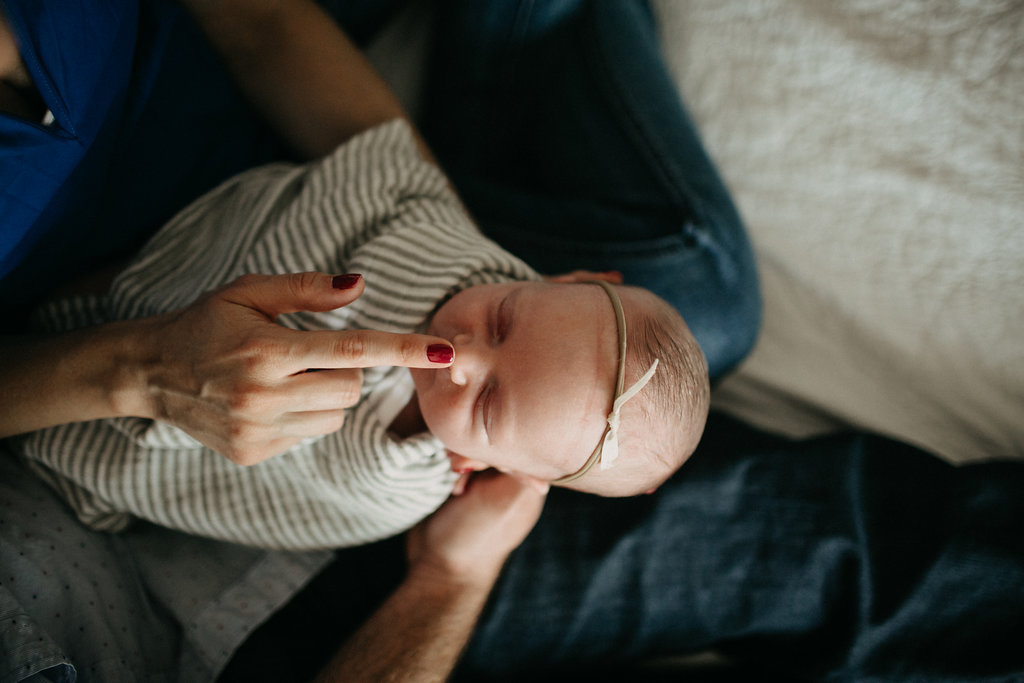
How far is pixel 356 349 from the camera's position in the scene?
31.8 inches

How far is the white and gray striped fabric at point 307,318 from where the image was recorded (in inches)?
43.2

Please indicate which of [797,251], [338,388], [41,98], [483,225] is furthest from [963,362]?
[41,98]

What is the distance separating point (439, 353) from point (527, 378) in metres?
0.17

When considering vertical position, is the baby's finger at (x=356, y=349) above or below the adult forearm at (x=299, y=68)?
below

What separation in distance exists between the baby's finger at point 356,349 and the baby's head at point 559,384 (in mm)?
138

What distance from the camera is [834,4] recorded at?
4.63ft

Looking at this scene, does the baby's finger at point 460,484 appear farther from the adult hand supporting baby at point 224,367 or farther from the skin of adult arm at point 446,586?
the adult hand supporting baby at point 224,367

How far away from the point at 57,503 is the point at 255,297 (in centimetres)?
69

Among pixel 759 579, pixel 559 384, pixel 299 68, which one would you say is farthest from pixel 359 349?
pixel 759 579

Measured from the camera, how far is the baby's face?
95cm

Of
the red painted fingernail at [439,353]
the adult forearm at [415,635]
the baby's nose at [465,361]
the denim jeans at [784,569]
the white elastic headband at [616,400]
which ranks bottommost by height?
the denim jeans at [784,569]

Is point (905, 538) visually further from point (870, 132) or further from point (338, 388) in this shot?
point (338, 388)

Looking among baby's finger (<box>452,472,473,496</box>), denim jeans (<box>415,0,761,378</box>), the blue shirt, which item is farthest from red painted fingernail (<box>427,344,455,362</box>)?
the blue shirt

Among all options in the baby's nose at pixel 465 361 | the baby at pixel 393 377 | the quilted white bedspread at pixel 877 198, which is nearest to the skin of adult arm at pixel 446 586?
the baby at pixel 393 377
